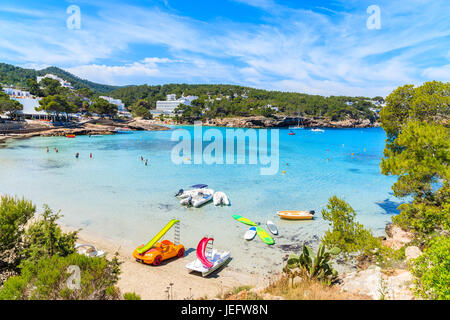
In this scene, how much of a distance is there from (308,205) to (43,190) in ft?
75.1

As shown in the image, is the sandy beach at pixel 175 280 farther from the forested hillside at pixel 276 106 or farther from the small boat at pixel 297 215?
the forested hillside at pixel 276 106

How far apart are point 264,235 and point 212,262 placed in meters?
4.41

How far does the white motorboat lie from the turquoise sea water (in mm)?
639

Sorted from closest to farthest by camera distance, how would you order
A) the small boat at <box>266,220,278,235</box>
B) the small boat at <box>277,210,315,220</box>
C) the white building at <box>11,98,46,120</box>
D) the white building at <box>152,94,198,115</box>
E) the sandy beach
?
the sandy beach < the small boat at <box>266,220,278,235</box> < the small boat at <box>277,210,315,220</box> < the white building at <box>11,98,46,120</box> < the white building at <box>152,94,198,115</box>

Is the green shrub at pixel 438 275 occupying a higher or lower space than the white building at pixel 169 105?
lower

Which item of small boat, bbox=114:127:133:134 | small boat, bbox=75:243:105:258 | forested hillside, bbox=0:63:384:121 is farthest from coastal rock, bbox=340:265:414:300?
forested hillside, bbox=0:63:384:121

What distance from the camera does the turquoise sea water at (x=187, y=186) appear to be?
49.5 ft

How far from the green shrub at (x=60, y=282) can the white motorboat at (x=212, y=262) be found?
4786 mm

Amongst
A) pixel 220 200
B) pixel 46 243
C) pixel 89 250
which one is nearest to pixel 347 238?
pixel 220 200

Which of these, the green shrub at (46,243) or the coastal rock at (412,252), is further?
the coastal rock at (412,252)

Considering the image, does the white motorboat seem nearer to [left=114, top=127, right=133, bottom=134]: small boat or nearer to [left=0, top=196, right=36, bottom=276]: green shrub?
[left=0, top=196, right=36, bottom=276]: green shrub

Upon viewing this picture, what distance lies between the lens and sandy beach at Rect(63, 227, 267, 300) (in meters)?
9.27
